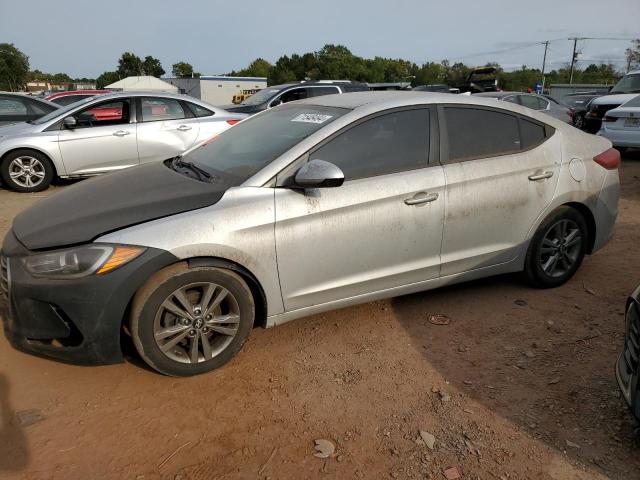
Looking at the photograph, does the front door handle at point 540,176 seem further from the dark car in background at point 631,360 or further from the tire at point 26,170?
the tire at point 26,170

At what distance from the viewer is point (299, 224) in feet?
10.0

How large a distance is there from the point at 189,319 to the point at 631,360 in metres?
2.26

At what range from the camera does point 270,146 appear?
3410 mm

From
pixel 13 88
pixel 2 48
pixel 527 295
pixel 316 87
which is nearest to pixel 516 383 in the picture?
pixel 527 295

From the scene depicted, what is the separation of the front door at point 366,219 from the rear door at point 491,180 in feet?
0.47

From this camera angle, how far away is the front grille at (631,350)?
2367 mm

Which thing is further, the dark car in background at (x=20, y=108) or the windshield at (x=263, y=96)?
the windshield at (x=263, y=96)

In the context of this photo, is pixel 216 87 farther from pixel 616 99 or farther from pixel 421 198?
pixel 421 198

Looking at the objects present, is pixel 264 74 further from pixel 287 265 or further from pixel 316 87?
pixel 287 265

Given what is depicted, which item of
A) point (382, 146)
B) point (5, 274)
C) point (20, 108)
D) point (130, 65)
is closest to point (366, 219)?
point (382, 146)

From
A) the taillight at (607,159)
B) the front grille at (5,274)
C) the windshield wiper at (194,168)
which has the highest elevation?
the windshield wiper at (194,168)

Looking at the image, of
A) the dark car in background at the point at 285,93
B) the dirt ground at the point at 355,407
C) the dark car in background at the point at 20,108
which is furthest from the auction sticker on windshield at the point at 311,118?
the dark car in background at the point at 285,93

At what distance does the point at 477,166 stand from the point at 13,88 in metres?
82.2

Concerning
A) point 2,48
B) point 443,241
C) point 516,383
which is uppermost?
point 2,48
